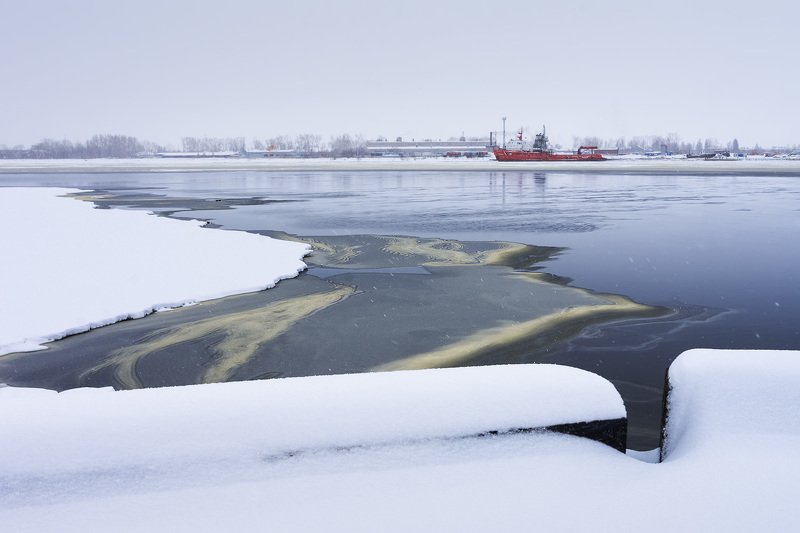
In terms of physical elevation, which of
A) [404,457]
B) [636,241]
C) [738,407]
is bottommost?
[636,241]

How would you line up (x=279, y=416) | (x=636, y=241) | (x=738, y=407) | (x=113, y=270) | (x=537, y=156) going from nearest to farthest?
(x=279, y=416) < (x=738, y=407) < (x=113, y=270) < (x=636, y=241) < (x=537, y=156)

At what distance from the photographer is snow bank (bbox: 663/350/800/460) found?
8.89 ft

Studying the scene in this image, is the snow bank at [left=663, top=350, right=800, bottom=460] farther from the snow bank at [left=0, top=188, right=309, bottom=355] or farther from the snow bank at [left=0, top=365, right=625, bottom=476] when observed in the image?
the snow bank at [left=0, top=188, right=309, bottom=355]

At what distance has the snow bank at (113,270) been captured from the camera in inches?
324

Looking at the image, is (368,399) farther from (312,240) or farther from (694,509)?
(312,240)

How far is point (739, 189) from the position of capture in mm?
34812

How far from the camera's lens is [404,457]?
2.62 metres

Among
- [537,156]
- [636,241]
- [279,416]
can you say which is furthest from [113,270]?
[537,156]

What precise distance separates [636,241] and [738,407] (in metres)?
13.3

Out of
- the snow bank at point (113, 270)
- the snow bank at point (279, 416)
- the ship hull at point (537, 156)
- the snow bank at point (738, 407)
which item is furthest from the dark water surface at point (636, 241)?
the ship hull at point (537, 156)

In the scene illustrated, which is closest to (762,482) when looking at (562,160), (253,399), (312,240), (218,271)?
(253,399)

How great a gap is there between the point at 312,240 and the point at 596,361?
34.1ft

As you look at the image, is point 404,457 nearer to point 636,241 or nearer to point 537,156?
point 636,241

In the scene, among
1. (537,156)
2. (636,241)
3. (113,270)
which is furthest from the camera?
(537,156)
